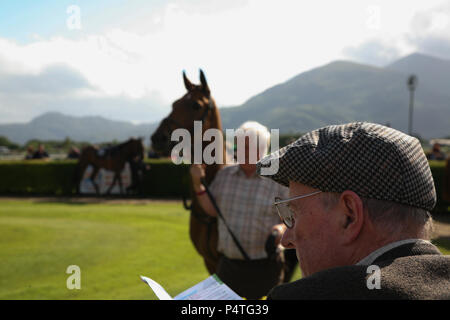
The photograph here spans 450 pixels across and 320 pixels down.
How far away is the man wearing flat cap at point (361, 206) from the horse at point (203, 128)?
2766 mm

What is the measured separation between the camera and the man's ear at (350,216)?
1216 mm

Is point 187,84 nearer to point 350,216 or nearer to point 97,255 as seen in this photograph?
point 350,216

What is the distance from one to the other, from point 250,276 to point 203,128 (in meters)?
1.53

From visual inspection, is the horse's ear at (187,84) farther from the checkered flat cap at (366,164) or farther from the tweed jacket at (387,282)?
the tweed jacket at (387,282)

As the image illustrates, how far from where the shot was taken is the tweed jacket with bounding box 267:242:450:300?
994 mm

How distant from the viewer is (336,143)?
4.05ft

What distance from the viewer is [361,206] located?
121cm

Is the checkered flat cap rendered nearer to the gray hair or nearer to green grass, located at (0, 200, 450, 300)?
the gray hair

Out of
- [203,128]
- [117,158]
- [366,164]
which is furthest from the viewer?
[117,158]

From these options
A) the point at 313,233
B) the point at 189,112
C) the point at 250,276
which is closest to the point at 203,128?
the point at 189,112

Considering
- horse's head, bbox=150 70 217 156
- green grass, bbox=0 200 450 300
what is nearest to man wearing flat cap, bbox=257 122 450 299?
horse's head, bbox=150 70 217 156

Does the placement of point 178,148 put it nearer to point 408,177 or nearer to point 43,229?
point 408,177
